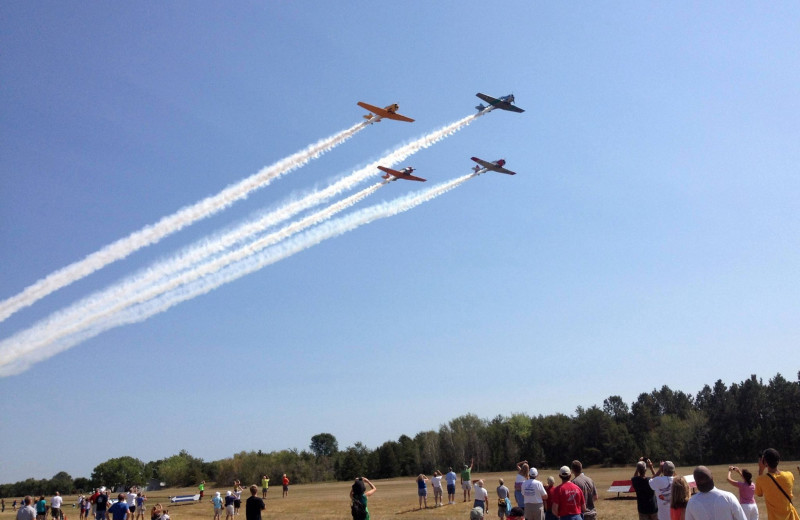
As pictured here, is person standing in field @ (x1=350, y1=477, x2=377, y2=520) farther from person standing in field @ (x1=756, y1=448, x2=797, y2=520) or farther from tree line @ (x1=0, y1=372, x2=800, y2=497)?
A: tree line @ (x1=0, y1=372, x2=800, y2=497)

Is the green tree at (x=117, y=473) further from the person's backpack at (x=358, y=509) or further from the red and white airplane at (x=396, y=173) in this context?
the person's backpack at (x=358, y=509)

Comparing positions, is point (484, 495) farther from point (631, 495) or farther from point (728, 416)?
point (728, 416)

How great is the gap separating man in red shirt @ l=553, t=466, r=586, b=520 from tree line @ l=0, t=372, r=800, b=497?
6522 cm

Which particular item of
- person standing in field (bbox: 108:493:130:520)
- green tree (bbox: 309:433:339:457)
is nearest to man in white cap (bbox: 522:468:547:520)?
person standing in field (bbox: 108:493:130:520)

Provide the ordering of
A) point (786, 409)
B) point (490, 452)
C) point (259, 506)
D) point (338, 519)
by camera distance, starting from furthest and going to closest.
Result: point (490, 452), point (786, 409), point (338, 519), point (259, 506)

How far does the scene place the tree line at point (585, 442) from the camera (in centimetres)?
6762

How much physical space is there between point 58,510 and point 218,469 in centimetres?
6570

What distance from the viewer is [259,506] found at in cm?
1258

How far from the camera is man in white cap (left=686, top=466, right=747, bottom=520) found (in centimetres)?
600

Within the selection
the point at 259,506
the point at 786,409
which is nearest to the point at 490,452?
the point at 786,409

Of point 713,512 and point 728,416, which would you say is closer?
point 713,512

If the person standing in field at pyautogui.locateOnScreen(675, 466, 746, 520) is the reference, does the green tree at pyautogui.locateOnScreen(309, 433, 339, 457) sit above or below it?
below

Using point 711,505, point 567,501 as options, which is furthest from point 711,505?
point 567,501

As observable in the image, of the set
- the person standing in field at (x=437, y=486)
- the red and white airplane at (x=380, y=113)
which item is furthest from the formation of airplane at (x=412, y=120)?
the person standing in field at (x=437, y=486)
